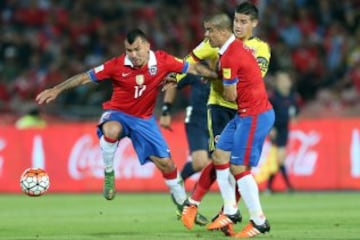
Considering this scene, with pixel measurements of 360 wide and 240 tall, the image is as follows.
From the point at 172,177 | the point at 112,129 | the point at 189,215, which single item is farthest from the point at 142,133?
the point at 189,215

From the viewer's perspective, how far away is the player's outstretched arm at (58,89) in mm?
11625

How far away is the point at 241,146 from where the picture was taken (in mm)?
11219

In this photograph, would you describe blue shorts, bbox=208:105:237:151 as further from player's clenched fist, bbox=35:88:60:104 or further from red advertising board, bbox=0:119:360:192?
red advertising board, bbox=0:119:360:192

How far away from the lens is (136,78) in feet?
41.8

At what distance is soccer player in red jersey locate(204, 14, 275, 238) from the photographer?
11.1 meters

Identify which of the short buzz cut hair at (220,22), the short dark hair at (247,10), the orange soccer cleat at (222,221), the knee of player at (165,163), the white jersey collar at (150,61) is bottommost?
the orange soccer cleat at (222,221)

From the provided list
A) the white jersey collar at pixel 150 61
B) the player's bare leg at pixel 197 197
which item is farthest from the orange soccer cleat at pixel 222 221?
the white jersey collar at pixel 150 61

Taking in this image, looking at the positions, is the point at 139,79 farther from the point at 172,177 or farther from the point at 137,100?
the point at 172,177

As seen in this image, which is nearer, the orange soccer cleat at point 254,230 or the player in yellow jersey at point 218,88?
the orange soccer cleat at point 254,230

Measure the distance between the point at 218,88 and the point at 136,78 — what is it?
101cm

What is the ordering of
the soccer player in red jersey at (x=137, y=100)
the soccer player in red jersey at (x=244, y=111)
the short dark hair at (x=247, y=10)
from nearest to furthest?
1. the soccer player in red jersey at (x=244, y=111)
2. the short dark hair at (x=247, y=10)
3. the soccer player in red jersey at (x=137, y=100)

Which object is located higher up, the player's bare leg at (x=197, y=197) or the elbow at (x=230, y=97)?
the elbow at (x=230, y=97)

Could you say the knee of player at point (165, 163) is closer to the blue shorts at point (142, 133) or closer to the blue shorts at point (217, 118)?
the blue shorts at point (142, 133)

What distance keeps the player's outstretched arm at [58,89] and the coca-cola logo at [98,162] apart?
368 inches
